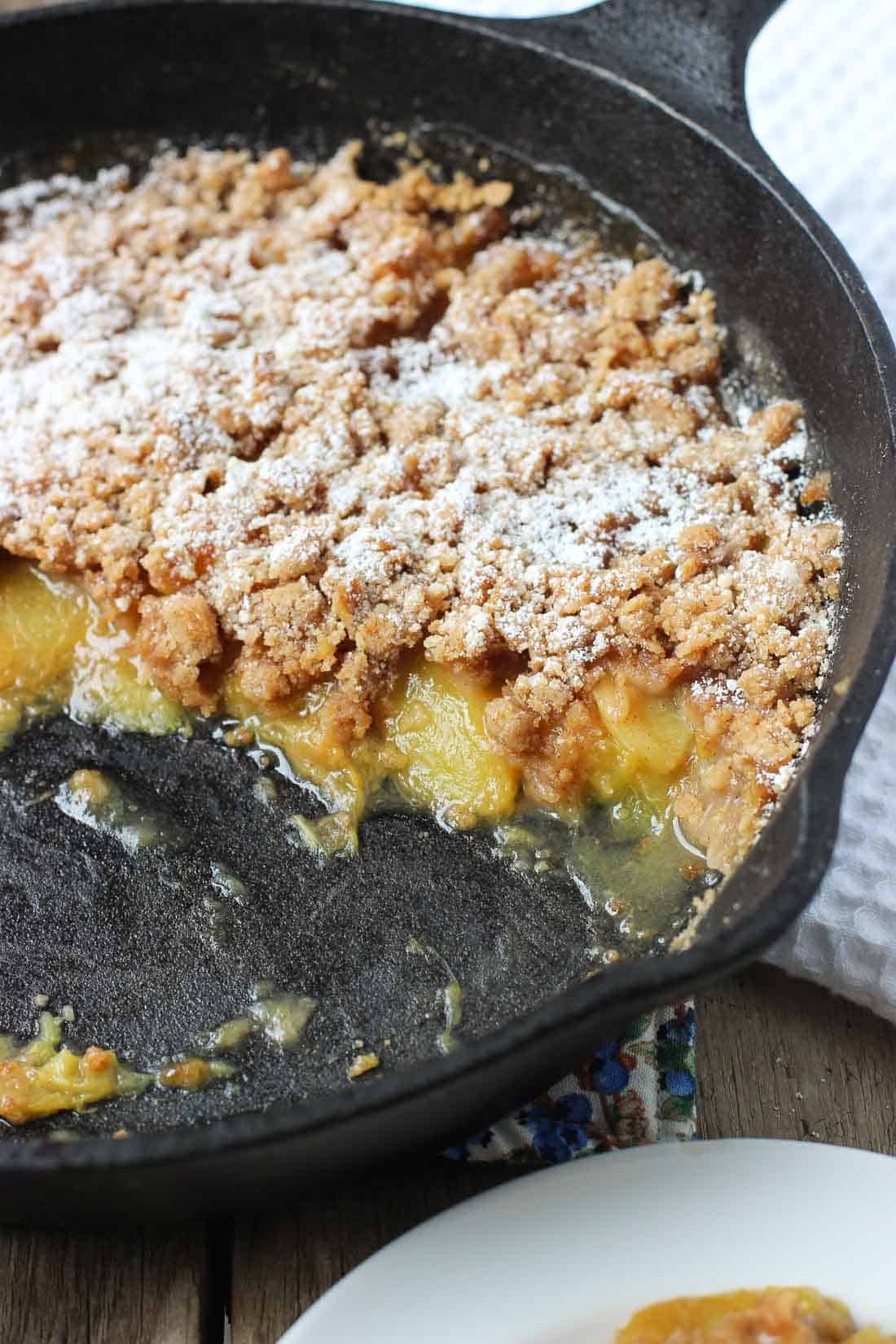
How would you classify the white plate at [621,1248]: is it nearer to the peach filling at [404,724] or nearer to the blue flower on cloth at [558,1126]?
the blue flower on cloth at [558,1126]

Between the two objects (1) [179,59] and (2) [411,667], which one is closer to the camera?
(2) [411,667]

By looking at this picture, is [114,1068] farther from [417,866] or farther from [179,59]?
[179,59]

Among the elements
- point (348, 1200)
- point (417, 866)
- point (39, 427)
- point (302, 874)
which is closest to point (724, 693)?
point (417, 866)

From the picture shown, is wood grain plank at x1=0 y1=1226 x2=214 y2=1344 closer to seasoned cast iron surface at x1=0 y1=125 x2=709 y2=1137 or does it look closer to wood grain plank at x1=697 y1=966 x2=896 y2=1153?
seasoned cast iron surface at x1=0 y1=125 x2=709 y2=1137

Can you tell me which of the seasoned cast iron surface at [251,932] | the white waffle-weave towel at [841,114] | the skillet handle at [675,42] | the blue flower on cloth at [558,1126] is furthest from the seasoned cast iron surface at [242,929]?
the skillet handle at [675,42]

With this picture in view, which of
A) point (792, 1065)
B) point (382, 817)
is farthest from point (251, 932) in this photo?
point (792, 1065)

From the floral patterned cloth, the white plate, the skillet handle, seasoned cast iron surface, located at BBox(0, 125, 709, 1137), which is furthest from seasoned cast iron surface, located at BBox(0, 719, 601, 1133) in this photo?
the skillet handle
